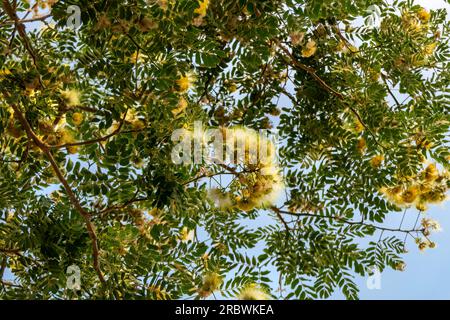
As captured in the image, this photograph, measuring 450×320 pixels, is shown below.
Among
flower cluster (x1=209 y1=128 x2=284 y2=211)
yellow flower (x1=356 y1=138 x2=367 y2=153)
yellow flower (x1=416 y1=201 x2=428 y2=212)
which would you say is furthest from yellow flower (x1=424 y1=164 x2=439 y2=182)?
flower cluster (x1=209 y1=128 x2=284 y2=211)

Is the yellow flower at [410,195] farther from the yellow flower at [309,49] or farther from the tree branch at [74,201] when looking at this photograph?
the tree branch at [74,201]

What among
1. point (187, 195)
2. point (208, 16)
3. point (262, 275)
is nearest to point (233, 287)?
point (262, 275)

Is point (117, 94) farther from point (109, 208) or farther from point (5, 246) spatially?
point (5, 246)

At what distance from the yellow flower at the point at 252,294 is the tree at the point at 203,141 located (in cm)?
1

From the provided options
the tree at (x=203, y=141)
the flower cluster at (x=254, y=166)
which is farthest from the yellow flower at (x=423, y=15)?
the flower cluster at (x=254, y=166)

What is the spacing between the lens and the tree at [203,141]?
2.06 meters

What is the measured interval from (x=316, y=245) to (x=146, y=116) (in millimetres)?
1076

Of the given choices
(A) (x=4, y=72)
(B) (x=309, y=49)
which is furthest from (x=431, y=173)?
(A) (x=4, y=72)

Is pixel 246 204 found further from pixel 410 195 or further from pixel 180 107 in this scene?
pixel 410 195

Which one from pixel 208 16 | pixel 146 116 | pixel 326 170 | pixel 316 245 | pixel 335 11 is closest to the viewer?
pixel 146 116

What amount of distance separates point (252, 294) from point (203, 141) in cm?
62

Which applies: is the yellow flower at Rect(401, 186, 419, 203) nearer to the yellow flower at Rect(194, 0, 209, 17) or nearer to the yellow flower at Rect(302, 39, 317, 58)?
the yellow flower at Rect(302, 39, 317, 58)

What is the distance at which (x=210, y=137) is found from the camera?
2.15m

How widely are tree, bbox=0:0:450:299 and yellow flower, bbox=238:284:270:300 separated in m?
0.01
